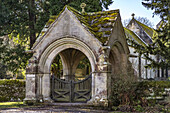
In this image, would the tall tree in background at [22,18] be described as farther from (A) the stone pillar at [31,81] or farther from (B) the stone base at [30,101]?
(B) the stone base at [30,101]

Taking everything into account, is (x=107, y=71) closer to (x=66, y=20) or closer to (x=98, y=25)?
(x=98, y=25)

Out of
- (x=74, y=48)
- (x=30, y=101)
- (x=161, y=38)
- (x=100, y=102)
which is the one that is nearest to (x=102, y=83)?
(x=100, y=102)

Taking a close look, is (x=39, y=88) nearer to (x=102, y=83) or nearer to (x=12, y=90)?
(x=102, y=83)

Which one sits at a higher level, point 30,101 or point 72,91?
point 72,91

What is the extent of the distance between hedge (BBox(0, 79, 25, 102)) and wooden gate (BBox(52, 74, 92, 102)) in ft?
13.6

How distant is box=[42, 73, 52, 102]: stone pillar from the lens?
35.6 feet

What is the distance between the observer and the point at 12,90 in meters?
14.4

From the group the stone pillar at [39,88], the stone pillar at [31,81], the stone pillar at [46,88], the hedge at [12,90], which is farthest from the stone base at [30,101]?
the hedge at [12,90]

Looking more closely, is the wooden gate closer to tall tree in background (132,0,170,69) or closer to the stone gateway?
the stone gateway

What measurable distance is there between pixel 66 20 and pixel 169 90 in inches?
215

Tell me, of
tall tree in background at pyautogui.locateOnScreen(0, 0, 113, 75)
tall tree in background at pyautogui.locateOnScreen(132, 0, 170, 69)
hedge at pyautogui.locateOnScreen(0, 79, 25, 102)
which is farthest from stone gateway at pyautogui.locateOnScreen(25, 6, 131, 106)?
tall tree in background at pyautogui.locateOnScreen(0, 0, 113, 75)

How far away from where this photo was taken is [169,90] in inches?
405

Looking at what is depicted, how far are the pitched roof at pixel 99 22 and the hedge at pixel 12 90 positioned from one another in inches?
183

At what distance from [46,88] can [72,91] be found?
47.9 inches
